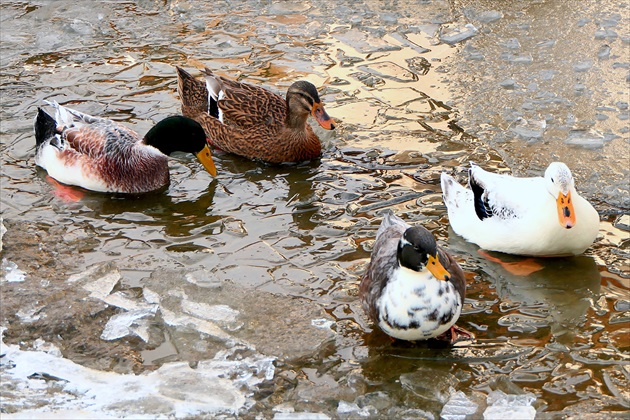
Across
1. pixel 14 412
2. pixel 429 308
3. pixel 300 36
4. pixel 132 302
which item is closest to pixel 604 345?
pixel 429 308

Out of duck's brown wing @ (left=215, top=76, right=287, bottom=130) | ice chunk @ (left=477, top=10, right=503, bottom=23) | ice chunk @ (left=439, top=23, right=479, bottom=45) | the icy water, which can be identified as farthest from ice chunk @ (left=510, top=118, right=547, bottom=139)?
ice chunk @ (left=477, top=10, right=503, bottom=23)

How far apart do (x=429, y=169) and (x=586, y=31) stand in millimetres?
2995

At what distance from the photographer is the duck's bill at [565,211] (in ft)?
18.6

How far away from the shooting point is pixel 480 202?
6.18 m

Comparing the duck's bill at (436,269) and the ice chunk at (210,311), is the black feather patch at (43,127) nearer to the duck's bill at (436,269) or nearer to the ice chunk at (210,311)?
the ice chunk at (210,311)

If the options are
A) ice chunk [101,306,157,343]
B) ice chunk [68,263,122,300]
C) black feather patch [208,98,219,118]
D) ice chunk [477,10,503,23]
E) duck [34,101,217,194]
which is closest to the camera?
ice chunk [101,306,157,343]

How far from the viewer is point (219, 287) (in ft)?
18.5

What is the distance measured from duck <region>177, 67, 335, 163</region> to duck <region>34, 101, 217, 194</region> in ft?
1.83

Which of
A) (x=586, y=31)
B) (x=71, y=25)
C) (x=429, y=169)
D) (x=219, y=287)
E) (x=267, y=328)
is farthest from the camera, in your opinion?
(x=71, y=25)

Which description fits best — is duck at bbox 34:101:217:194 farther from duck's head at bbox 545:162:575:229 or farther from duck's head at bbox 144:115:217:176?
duck's head at bbox 545:162:575:229

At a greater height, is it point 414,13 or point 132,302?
point 414,13

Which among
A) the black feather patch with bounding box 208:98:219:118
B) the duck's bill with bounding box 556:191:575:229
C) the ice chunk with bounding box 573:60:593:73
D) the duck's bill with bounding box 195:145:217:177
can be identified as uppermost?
the ice chunk with bounding box 573:60:593:73

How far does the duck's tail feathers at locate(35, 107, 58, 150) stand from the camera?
7.38 meters

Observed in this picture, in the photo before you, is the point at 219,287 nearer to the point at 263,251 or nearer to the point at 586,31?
the point at 263,251
